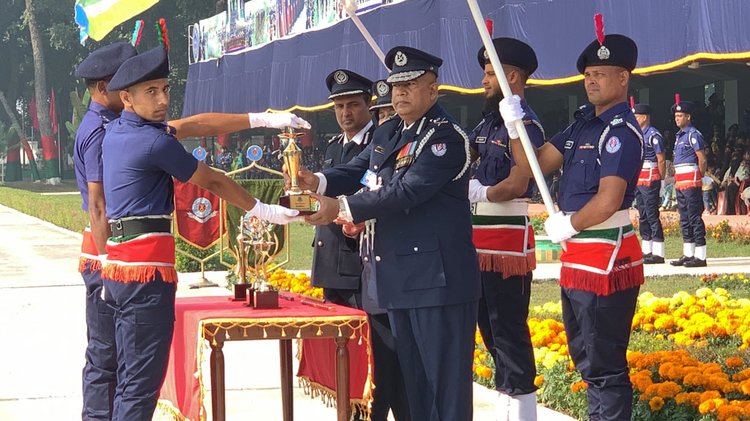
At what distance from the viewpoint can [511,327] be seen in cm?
684

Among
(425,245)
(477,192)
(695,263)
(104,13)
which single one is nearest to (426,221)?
(425,245)

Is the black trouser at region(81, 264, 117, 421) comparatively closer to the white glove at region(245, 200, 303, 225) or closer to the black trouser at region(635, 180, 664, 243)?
the white glove at region(245, 200, 303, 225)

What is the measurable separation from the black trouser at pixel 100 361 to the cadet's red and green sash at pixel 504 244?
205cm

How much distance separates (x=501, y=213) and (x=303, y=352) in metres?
1.59

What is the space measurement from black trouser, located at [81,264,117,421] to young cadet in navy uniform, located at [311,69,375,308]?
117cm

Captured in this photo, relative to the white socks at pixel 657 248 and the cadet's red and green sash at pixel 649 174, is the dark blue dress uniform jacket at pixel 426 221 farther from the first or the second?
the white socks at pixel 657 248

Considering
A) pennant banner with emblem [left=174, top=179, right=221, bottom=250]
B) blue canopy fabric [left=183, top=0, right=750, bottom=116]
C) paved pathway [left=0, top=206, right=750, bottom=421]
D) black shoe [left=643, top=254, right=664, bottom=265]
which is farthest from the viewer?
blue canopy fabric [left=183, top=0, right=750, bottom=116]

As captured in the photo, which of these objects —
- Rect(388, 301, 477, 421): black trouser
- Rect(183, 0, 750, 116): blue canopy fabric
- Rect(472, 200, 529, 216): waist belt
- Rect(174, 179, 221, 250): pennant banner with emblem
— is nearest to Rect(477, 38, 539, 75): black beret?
Rect(472, 200, 529, 216): waist belt

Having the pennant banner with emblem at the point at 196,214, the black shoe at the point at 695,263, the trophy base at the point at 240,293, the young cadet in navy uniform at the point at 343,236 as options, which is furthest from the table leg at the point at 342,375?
the black shoe at the point at 695,263

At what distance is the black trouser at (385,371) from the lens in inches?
256

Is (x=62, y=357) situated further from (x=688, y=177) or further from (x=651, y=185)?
(x=688, y=177)

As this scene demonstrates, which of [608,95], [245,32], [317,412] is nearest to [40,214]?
[245,32]

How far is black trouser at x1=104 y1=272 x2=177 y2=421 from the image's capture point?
19.0 ft

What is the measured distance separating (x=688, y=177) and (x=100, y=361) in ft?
→ 36.3
